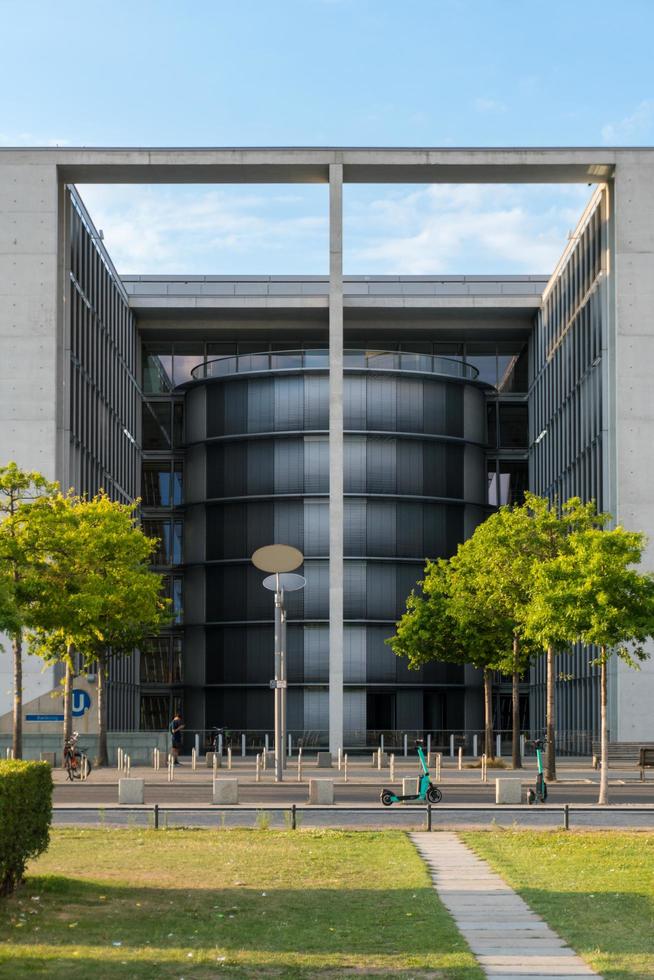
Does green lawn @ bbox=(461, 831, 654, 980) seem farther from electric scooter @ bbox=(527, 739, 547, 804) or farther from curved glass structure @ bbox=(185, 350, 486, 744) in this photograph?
curved glass structure @ bbox=(185, 350, 486, 744)

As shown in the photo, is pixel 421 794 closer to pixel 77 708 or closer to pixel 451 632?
pixel 451 632

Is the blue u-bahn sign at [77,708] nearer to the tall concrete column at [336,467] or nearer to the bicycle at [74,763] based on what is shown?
the bicycle at [74,763]

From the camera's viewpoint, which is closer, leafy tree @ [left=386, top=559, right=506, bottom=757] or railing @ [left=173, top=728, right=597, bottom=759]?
leafy tree @ [left=386, top=559, right=506, bottom=757]

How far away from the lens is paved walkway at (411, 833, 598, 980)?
13389mm

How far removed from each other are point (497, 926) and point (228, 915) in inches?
112

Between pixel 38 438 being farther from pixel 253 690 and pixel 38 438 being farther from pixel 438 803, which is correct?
pixel 438 803

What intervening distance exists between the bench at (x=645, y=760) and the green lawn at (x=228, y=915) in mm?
27051

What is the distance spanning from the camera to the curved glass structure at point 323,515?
72.7 metres

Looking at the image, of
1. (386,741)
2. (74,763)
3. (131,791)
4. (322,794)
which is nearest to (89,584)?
(74,763)

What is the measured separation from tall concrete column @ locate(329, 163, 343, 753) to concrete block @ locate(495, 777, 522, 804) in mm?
30246

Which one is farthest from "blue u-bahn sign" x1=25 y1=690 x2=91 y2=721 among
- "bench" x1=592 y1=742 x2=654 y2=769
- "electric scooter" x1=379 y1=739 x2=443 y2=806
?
"electric scooter" x1=379 y1=739 x2=443 y2=806

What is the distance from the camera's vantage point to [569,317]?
70.4m

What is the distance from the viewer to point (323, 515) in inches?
2913

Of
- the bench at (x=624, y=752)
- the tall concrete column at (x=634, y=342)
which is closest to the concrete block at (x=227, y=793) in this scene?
the bench at (x=624, y=752)
